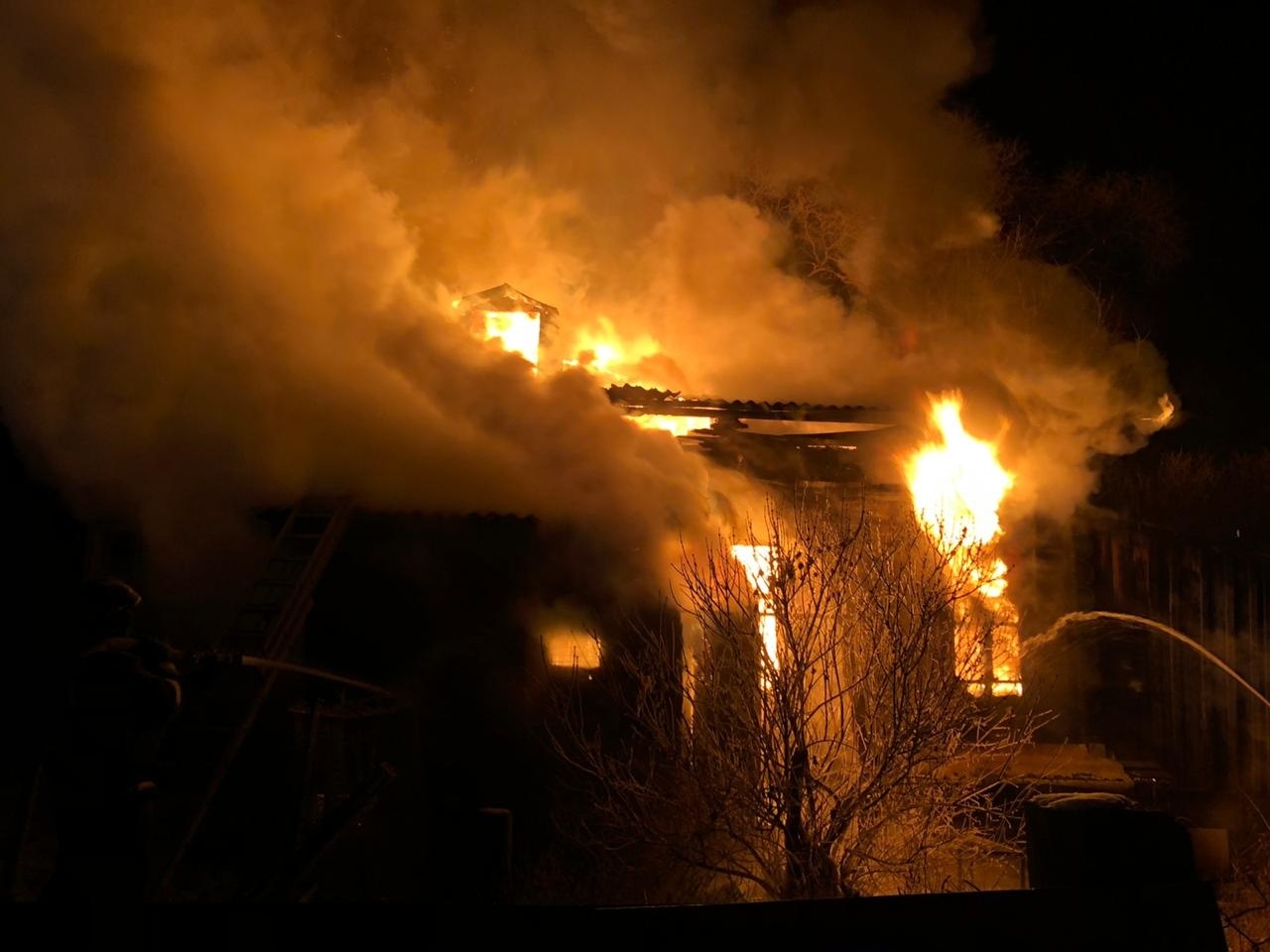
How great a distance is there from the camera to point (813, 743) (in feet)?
23.9

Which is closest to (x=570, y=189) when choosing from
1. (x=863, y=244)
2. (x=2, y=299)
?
(x=863, y=244)

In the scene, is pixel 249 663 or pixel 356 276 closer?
pixel 249 663

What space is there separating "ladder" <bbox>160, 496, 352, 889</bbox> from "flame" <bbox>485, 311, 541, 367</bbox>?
4.75 meters

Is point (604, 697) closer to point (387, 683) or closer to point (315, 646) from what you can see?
point (387, 683)

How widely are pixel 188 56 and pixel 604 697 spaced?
8.97 meters

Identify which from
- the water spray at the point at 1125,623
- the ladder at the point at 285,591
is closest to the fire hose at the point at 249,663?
the ladder at the point at 285,591

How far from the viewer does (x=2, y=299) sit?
11.7 m

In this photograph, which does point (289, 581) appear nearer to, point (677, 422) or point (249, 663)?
point (249, 663)

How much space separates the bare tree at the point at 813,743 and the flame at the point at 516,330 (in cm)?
792

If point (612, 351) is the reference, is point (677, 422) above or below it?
below

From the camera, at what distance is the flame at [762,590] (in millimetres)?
7645

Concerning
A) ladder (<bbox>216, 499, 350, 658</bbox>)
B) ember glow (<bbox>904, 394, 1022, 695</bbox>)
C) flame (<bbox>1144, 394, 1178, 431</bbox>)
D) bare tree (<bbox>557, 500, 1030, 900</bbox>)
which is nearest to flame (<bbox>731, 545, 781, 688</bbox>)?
bare tree (<bbox>557, 500, 1030, 900</bbox>)

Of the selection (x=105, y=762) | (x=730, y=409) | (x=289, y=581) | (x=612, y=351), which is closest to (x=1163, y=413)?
(x=730, y=409)

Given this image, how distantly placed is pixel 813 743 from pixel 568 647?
424 centimetres
